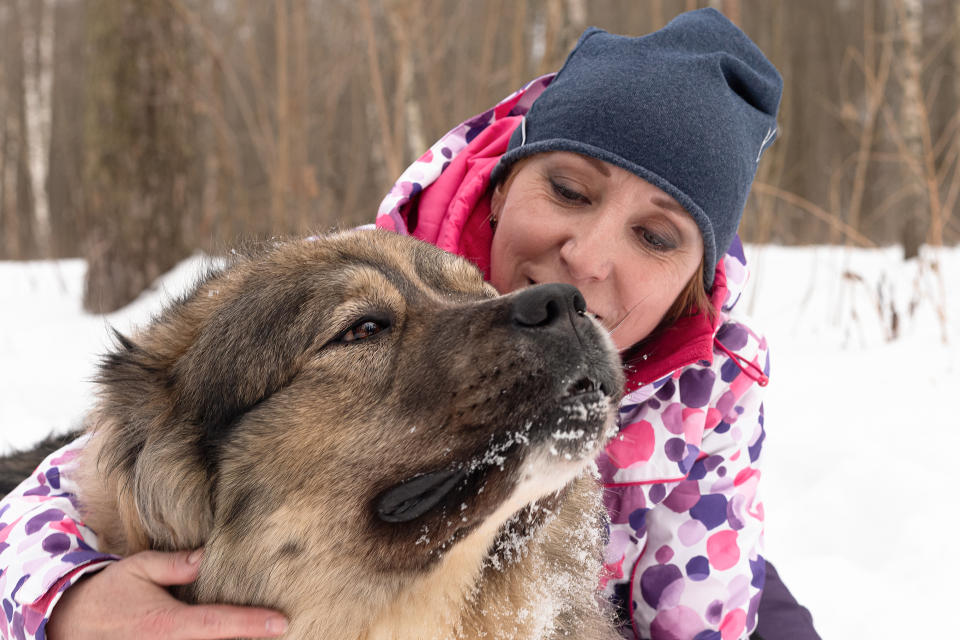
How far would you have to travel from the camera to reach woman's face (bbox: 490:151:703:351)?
2062 mm

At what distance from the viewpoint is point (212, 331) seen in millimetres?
1706

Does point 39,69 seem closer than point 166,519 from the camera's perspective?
No

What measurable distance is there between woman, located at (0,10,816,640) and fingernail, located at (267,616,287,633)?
643 mm

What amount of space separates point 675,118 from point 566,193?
0.36 meters

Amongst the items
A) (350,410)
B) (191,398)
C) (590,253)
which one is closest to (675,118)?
(590,253)

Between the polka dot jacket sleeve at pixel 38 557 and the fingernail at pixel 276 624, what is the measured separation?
451 mm

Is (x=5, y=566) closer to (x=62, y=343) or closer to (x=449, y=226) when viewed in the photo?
(x=449, y=226)

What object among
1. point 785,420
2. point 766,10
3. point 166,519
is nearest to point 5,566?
point 166,519

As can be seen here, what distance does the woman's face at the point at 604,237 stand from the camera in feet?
6.77

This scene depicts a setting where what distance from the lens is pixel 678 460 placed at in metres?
2.21

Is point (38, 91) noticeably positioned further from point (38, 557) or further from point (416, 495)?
point (416, 495)

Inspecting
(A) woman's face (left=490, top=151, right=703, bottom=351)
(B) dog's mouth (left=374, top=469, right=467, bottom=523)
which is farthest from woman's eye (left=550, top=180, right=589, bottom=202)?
(B) dog's mouth (left=374, top=469, right=467, bottom=523)

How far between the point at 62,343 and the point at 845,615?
5.38 meters

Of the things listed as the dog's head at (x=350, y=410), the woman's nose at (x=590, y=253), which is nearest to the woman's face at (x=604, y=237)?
the woman's nose at (x=590, y=253)
